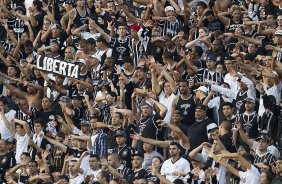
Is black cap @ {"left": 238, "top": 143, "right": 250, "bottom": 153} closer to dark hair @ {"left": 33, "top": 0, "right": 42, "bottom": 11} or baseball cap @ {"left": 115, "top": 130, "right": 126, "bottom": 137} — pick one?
baseball cap @ {"left": 115, "top": 130, "right": 126, "bottom": 137}

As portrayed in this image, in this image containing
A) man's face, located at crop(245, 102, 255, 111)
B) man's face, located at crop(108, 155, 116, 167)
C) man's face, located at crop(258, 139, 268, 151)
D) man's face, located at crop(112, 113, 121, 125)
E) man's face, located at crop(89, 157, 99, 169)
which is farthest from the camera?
man's face, located at crop(112, 113, 121, 125)

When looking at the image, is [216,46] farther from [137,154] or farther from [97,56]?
[137,154]

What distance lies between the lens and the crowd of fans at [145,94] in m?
23.6

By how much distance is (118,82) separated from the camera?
2666cm

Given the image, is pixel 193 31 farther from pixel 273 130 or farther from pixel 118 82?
pixel 273 130

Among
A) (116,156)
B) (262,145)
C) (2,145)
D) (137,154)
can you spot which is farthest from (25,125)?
(262,145)

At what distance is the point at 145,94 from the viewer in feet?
84.3

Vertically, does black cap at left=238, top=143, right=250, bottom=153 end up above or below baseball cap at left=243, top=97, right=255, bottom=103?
below

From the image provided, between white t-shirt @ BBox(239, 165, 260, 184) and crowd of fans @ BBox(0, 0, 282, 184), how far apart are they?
0.02 meters

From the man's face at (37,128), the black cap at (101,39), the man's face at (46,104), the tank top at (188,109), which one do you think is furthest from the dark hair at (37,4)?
the tank top at (188,109)

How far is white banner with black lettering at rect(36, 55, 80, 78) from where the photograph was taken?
2718cm

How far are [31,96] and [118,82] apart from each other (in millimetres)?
2523

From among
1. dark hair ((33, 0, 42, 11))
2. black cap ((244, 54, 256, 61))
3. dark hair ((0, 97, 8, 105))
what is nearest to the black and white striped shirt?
black cap ((244, 54, 256, 61))

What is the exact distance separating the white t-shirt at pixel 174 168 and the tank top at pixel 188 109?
5.33 ft
